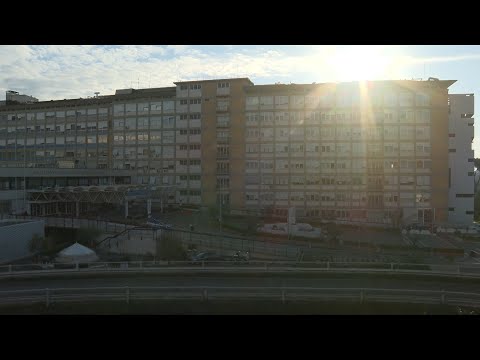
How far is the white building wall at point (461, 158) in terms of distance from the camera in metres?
25.5

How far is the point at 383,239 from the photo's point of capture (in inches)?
741

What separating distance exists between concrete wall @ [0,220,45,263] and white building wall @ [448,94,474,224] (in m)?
21.7

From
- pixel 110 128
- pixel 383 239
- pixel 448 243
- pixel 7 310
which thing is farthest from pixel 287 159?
pixel 7 310

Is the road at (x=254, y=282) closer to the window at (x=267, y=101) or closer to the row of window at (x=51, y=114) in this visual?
the window at (x=267, y=101)

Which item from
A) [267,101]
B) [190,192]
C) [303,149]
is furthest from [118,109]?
[303,149]

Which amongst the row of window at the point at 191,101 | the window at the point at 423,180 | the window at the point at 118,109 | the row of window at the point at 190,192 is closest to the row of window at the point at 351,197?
the window at the point at 423,180

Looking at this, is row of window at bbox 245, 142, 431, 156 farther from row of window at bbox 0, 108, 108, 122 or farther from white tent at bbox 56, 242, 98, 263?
white tent at bbox 56, 242, 98, 263

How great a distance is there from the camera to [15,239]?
12.8 m

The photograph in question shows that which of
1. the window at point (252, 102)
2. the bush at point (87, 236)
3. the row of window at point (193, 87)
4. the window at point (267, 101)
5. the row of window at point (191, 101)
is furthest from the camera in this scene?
the row of window at point (191, 101)

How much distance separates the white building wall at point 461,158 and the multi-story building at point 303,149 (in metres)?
0.06

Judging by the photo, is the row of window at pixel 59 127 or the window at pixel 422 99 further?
the row of window at pixel 59 127

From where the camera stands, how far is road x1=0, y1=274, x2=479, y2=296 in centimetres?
503

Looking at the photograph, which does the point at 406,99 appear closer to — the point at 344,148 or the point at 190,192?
the point at 344,148
